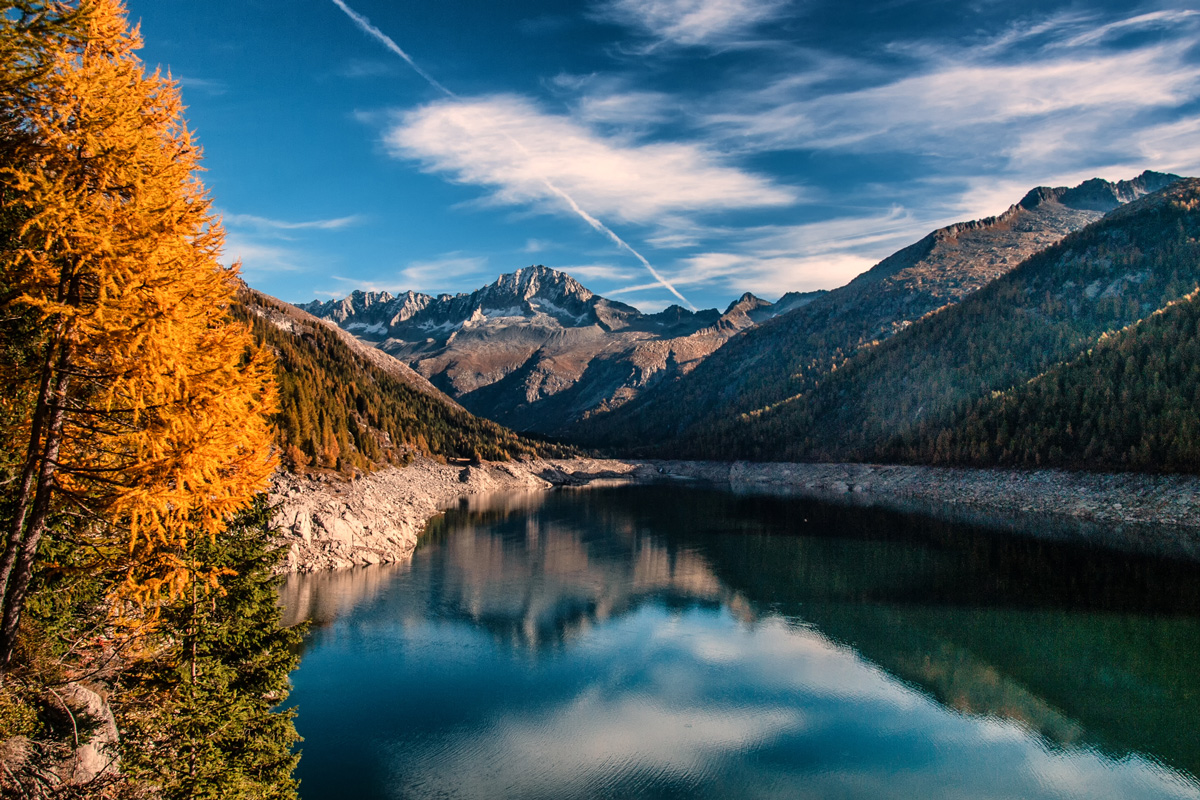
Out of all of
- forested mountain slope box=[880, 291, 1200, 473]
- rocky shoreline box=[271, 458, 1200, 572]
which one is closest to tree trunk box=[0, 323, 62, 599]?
rocky shoreline box=[271, 458, 1200, 572]

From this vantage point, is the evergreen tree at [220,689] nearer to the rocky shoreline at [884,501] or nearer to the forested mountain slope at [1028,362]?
the rocky shoreline at [884,501]

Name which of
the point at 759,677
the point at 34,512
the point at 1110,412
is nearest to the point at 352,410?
the point at 759,677

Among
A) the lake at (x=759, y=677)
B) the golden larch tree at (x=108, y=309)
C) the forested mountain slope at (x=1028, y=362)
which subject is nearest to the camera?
the golden larch tree at (x=108, y=309)

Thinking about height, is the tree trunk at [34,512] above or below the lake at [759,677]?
above

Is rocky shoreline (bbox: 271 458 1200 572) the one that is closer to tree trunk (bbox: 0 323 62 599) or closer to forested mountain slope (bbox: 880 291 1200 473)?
forested mountain slope (bbox: 880 291 1200 473)

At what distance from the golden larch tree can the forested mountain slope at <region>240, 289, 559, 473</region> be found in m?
56.8

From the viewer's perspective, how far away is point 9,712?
8.39 metres

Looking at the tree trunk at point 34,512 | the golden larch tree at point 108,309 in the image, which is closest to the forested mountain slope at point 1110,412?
the golden larch tree at point 108,309

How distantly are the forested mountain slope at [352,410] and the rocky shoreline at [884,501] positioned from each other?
5.83 meters

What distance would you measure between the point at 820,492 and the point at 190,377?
364 ft

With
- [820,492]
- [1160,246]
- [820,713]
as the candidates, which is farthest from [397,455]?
[1160,246]

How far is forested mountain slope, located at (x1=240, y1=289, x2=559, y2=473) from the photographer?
247 feet

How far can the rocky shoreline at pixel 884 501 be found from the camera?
159 feet

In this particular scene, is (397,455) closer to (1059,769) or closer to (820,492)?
(820,492)
